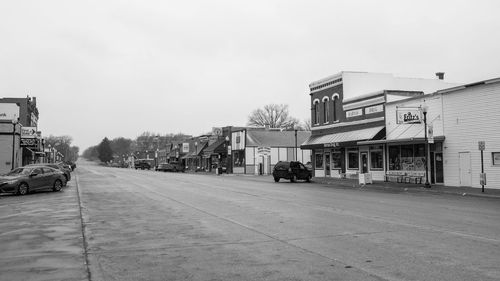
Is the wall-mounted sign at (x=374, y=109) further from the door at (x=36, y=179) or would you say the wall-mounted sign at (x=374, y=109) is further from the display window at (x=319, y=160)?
the door at (x=36, y=179)

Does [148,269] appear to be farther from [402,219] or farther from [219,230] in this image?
[402,219]

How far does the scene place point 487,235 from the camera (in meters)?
10.1

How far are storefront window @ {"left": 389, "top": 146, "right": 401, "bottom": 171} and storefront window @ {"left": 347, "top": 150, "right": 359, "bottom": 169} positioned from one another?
177 inches

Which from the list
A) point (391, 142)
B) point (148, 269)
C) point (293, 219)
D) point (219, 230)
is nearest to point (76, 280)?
point (148, 269)

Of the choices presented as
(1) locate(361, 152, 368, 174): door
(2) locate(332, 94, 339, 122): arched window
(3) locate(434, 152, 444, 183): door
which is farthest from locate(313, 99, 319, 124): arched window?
(3) locate(434, 152, 444, 183): door

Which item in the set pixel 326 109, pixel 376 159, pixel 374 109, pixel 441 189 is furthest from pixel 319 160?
pixel 441 189

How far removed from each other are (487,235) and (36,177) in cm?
2317

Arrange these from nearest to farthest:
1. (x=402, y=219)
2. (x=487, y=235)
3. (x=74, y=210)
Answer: (x=487, y=235), (x=402, y=219), (x=74, y=210)

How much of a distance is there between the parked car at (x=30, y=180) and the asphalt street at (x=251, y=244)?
383 inches

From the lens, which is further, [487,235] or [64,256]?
[487,235]

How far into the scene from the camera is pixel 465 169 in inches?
1088

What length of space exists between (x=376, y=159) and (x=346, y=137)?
335 cm

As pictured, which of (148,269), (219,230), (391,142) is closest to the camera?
(148,269)

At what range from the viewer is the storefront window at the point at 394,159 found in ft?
110
